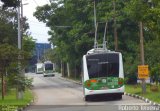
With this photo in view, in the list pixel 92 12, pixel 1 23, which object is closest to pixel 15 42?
pixel 1 23

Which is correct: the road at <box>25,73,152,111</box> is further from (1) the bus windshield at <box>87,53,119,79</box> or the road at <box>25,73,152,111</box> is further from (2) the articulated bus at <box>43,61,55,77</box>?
Result: (2) the articulated bus at <box>43,61,55,77</box>

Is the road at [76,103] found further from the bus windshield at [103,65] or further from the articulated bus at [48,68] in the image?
the articulated bus at [48,68]

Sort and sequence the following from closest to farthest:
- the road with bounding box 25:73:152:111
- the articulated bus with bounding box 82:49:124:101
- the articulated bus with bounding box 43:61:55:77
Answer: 1. the road with bounding box 25:73:152:111
2. the articulated bus with bounding box 82:49:124:101
3. the articulated bus with bounding box 43:61:55:77

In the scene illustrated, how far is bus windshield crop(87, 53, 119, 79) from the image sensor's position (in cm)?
3350

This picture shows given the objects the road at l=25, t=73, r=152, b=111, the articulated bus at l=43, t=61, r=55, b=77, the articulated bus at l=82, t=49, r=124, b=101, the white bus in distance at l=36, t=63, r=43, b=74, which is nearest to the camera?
the road at l=25, t=73, r=152, b=111

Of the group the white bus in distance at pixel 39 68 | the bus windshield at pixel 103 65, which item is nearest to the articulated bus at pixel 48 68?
the white bus in distance at pixel 39 68

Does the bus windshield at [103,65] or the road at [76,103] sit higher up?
the bus windshield at [103,65]

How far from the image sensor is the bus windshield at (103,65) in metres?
33.5

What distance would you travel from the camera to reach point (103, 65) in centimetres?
3356

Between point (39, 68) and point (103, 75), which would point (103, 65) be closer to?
point (103, 75)

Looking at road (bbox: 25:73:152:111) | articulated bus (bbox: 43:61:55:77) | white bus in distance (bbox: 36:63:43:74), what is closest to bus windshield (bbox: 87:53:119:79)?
road (bbox: 25:73:152:111)

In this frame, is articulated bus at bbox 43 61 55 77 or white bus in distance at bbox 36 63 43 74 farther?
white bus in distance at bbox 36 63 43 74

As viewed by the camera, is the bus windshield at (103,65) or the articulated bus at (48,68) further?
the articulated bus at (48,68)

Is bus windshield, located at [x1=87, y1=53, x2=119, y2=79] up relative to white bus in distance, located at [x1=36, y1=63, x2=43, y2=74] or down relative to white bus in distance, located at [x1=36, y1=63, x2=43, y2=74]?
up
